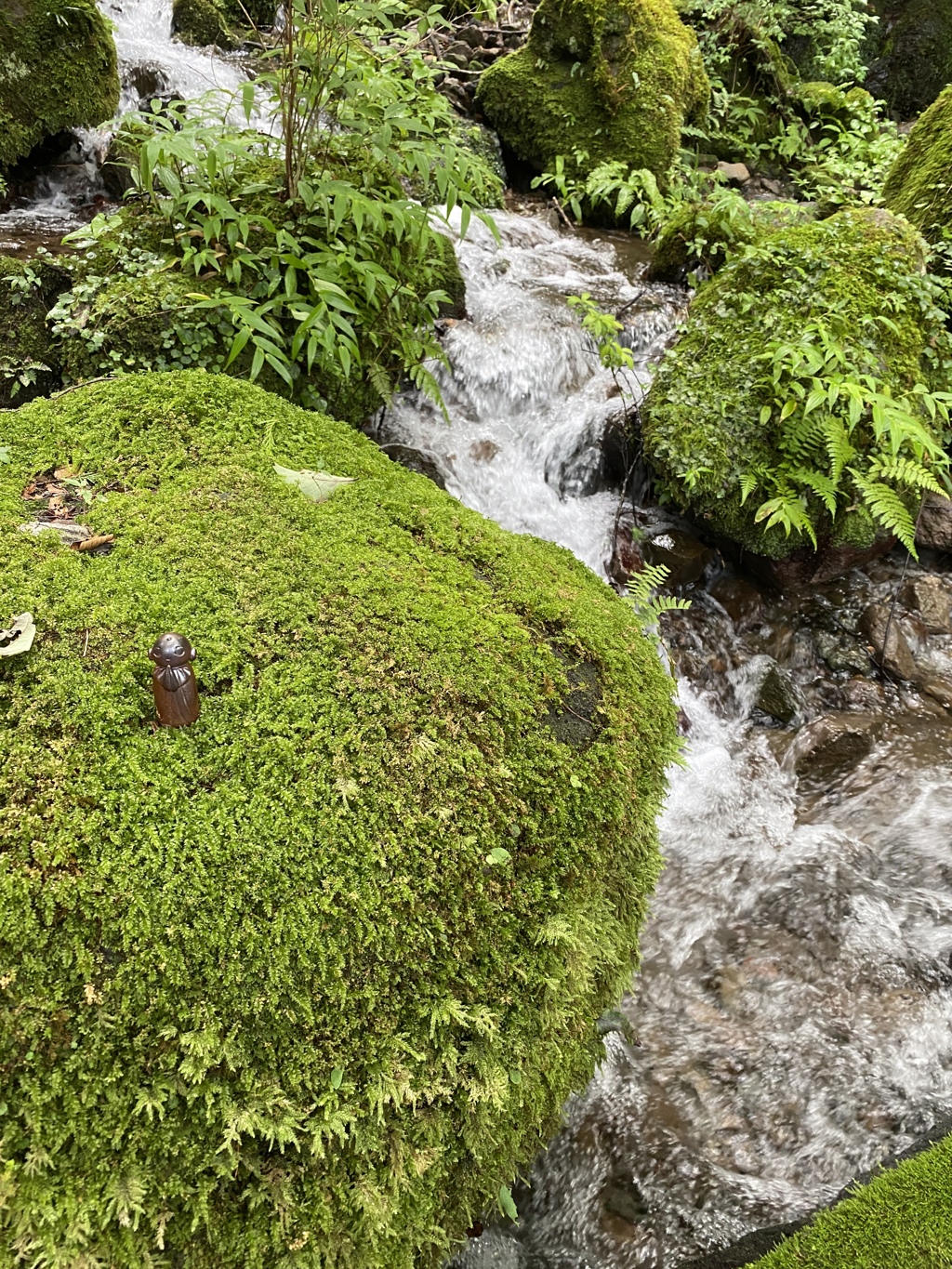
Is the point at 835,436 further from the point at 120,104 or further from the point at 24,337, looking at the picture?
the point at 120,104

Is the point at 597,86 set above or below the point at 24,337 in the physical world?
above

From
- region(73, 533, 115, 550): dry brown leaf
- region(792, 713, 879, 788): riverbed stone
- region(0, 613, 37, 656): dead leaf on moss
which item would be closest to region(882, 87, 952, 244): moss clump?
region(792, 713, 879, 788): riverbed stone

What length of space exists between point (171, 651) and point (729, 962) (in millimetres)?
3242

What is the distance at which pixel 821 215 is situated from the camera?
313 inches

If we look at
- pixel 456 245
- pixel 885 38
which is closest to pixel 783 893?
pixel 456 245

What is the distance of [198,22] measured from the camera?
32.2 ft

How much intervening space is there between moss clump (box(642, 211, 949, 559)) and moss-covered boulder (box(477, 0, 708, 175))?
471 cm

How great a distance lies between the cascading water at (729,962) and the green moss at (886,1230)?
68 cm

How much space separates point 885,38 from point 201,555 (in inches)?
650

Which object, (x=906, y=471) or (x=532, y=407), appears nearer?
(x=906, y=471)

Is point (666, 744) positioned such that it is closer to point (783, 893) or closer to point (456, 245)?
point (783, 893)

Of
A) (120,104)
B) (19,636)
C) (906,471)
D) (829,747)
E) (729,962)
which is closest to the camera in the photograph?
(19,636)

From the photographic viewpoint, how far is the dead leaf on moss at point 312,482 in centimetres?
275

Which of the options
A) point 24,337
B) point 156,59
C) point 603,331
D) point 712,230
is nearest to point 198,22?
point 156,59
